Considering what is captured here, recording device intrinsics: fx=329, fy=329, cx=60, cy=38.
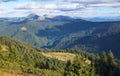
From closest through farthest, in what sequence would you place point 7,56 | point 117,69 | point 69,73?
point 69,73 → point 7,56 → point 117,69

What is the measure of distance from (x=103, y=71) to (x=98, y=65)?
341 cm

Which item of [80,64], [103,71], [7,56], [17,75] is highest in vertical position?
[17,75]

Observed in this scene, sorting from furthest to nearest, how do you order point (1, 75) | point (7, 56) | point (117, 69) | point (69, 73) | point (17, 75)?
point (117, 69) < point (7, 56) < point (69, 73) < point (17, 75) < point (1, 75)

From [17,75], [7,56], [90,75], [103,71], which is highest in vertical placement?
[17,75]

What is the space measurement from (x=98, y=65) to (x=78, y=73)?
2648 inches

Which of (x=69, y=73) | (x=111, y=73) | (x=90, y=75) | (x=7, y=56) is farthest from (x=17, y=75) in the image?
(x=111, y=73)

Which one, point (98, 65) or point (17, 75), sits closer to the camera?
point (17, 75)

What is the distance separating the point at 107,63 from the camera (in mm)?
142125

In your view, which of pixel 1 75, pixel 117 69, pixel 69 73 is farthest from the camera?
pixel 117 69

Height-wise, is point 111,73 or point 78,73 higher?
point 78,73

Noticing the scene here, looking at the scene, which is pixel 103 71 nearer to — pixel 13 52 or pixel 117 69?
pixel 117 69

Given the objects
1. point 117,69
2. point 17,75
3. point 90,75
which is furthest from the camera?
point 117,69

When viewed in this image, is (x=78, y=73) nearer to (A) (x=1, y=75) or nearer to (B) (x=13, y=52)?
(A) (x=1, y=75)

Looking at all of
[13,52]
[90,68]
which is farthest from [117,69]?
[90,68]
